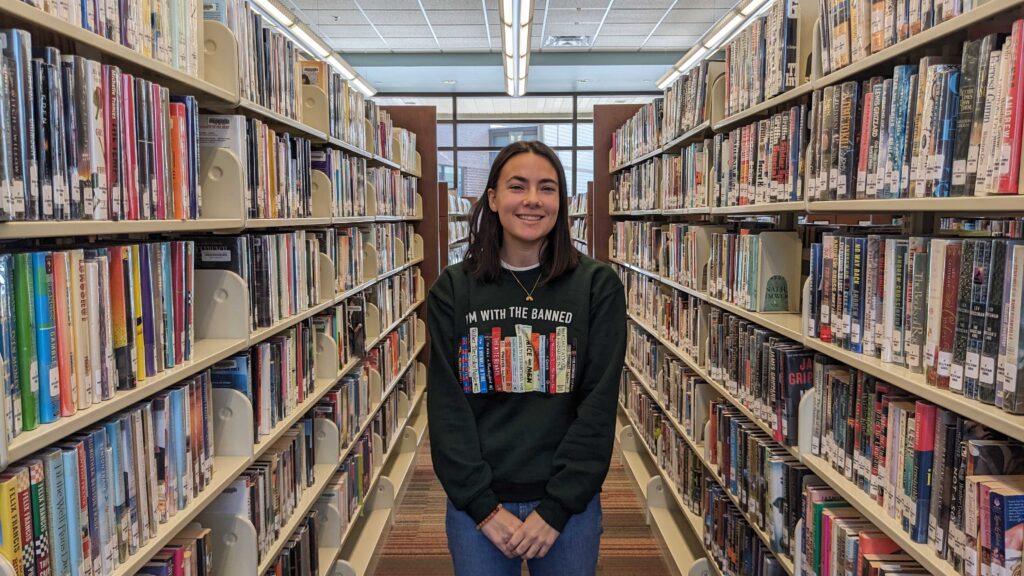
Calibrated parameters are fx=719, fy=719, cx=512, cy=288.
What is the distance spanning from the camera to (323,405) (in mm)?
2740

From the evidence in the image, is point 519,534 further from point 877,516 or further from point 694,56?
point 694,56

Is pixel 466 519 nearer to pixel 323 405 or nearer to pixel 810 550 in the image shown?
pixel 810 550

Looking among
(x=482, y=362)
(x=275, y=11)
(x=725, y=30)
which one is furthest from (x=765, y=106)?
(x=725, y=30)

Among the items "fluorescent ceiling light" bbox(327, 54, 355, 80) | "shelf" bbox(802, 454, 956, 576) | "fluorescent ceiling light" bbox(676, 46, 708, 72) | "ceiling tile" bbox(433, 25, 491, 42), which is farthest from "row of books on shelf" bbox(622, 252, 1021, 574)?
"ceiling tile" bbox(433, 25, 491, 42)

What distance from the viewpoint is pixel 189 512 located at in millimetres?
1519

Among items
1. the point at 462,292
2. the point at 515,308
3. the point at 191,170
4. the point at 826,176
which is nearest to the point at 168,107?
the point at 191,170

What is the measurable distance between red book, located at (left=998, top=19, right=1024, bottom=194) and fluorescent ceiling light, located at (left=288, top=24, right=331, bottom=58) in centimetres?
532

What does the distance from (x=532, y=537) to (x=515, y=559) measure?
13 centimetres

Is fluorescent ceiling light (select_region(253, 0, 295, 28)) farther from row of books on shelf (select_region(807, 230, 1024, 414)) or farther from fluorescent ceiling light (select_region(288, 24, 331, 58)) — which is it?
row of books on shelf (select_region(807, 230, 1024, 414))

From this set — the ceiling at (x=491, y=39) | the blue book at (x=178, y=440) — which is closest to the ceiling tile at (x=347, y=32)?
the ceiling at (x=491, y=39)

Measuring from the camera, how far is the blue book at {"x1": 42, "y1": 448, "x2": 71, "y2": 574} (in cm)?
110

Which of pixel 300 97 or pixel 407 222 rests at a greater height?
pixel 300 97

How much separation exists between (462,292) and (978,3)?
3.79 ft

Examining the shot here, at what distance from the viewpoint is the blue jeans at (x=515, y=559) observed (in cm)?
167
